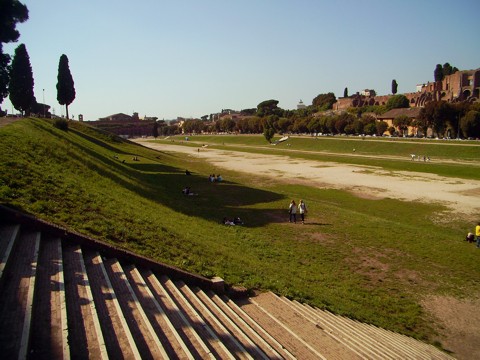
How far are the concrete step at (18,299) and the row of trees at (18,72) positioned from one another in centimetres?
2126

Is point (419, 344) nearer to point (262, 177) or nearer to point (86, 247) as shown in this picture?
point (86, 247)

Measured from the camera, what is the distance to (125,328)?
598cm

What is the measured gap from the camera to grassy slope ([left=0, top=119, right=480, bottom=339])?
1061 cm

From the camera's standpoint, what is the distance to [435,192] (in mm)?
31891

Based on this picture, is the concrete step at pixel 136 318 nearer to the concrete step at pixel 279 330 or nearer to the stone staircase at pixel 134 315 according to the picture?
the stone staircase at pixel 134 315

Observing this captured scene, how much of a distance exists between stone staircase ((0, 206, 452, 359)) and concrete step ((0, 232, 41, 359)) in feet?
0.05

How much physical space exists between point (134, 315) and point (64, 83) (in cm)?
6239

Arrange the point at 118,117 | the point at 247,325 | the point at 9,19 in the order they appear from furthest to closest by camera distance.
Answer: the point at 118,117, the point at 9,19, the point at 247,325

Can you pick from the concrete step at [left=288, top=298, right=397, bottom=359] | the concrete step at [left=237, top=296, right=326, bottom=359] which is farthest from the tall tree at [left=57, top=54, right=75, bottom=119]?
the concrete step at [left=288, top=298, right=397, bottom=359]

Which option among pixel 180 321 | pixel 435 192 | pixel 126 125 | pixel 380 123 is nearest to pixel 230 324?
pixel 180 321

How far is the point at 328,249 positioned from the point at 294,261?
2733 mm

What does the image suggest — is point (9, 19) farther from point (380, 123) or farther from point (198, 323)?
point (380, 123)

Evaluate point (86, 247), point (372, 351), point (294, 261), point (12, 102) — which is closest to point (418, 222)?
point (294, 261)

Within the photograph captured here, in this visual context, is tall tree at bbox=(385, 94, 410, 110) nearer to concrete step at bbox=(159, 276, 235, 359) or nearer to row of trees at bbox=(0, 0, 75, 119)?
row of trees at bbox=(0, 0, 75, 119)
